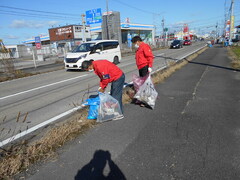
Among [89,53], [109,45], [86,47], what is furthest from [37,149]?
[109,45]

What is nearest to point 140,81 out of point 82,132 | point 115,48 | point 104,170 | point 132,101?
point 132,101

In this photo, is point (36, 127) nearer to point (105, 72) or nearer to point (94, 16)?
point (105, 72)

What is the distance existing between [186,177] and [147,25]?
54.6m

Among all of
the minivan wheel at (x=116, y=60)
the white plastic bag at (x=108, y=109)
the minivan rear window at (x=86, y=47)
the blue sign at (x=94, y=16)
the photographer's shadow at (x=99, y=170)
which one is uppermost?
the blue sign at (x=94, y=16)

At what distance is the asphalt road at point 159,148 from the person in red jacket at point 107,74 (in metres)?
0.72

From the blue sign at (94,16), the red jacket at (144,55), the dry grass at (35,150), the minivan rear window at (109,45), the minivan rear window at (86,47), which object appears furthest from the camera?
the blue sign at (94,16)

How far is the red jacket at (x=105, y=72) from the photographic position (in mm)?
3707

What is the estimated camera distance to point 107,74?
375cm

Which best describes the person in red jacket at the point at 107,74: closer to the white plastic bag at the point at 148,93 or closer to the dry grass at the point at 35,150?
the white plastic bag at the point at 148,93

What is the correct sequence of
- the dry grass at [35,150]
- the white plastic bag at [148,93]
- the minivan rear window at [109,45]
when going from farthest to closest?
the minivan rear window at [109,45] < the white plastic bag at [148,93] < the dry grass at [35,150]

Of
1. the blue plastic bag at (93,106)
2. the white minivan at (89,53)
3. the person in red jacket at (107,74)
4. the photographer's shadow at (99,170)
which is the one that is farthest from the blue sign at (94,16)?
the photographer's shadow at (99,170)

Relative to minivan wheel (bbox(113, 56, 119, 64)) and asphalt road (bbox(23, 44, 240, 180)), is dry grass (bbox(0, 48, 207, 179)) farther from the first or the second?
minivan wheel (bbox(113, 56, 119, 64))

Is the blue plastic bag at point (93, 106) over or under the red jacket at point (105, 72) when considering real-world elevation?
under

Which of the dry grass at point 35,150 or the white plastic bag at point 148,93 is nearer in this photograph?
the dry grass at point 35,150
